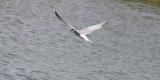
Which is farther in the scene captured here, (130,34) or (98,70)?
(130,34)

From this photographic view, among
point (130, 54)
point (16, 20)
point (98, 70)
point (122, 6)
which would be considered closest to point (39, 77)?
point (98, 70)

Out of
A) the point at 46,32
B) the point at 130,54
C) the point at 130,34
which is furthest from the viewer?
the point at 130,34

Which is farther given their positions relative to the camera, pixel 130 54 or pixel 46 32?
pixel 46 32

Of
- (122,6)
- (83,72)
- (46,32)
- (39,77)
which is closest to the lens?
(39,77)

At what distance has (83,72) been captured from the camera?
54.6 ft

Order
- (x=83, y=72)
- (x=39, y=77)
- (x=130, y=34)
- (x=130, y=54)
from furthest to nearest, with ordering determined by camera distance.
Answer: (x=130, y=34) → (x=130, y=54) → (x=83, y=72) → (x=39, y=77)

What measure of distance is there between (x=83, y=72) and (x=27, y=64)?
5.94 feet

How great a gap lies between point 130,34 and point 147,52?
2937 millimetres

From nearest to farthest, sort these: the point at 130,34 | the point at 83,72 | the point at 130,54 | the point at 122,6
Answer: the point at 83,72
the point at 130,54
the point at 130,34
the point at 122,6

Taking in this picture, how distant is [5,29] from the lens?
20.6 m

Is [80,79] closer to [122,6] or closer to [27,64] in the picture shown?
[27,64]

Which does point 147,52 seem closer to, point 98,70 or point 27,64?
point 98,70

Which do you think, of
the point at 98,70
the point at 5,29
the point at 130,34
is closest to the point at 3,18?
the point at 5,29

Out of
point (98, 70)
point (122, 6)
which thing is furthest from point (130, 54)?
point (122, 6)
